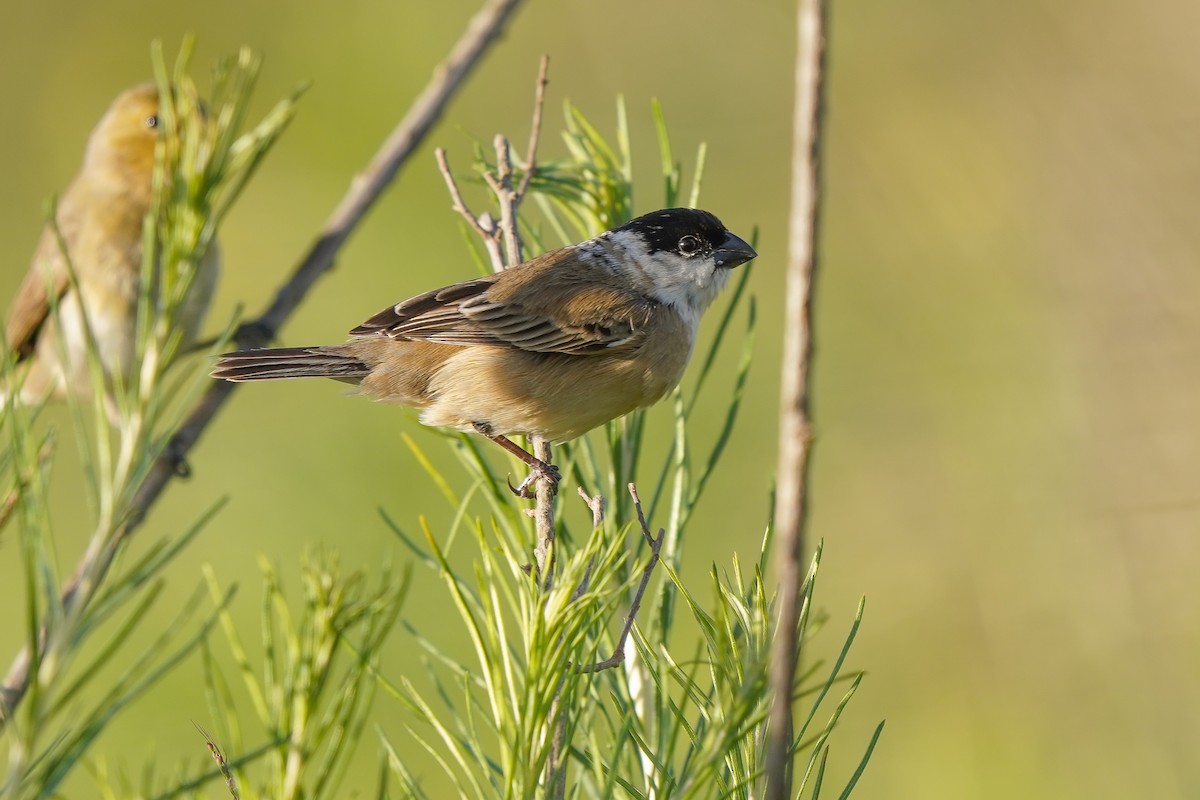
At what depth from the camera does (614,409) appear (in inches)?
111

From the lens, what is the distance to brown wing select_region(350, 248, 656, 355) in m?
3.21

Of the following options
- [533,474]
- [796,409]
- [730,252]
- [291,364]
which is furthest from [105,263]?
[796,409]

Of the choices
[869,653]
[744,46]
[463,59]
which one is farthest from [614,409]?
[744,46]

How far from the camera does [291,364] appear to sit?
2973mm

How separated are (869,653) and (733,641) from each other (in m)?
3.93

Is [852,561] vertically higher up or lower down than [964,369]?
lower down

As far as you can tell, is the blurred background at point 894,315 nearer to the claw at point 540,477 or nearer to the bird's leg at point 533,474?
the bird's leg at point 533,474

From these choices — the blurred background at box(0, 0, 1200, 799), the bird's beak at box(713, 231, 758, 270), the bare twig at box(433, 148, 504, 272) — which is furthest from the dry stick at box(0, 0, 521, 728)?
the blurred background at box(0, 0, 1200, 799)

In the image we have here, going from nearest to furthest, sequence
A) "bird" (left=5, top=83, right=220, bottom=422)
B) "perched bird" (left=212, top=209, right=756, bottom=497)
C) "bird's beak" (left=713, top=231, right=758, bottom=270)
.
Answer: "perched bird" (left=212, top=209, right=756, bottom=497) → "bird's beak" (left=713, top=231, right=758, bottom=270) → "bird" (left=5, top=83, right=220, bottom=422)

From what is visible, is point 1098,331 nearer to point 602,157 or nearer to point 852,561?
point 852,561

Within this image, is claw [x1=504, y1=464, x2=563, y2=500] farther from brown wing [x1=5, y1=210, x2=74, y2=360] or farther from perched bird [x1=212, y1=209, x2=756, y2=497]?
brown wing [x1=5, y1=210, x2=74, y2=360]

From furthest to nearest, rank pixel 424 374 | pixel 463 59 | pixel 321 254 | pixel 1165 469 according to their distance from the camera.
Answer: pixel 1165 469 → pixel 424 374 → pixel 321 254 → pixel 463 59

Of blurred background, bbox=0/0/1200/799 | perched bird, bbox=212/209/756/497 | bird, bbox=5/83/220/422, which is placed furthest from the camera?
blurred background, bbox=0/0/1200/799

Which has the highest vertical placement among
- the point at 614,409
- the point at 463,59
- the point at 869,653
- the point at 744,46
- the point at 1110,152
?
the point at 744,46
